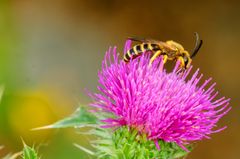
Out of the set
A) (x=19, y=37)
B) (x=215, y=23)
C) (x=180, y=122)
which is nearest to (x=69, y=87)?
(x=19, y=37)

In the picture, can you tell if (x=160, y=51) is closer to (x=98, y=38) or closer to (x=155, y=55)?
(x=155, y=55)

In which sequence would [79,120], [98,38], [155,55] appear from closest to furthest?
[79,120]
[155,55]
[98,38]

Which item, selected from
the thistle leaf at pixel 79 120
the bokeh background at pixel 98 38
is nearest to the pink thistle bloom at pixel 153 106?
the thistle leaf at pixel 79 120

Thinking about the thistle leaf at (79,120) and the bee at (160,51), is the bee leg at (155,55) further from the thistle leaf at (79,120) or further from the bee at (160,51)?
the thistle leaf at (79,120)

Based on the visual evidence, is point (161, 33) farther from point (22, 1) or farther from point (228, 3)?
point (22, 1)

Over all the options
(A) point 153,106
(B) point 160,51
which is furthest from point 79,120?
(B) point 160,51

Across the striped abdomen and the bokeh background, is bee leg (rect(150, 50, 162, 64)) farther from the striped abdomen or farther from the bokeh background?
the bokeh background
